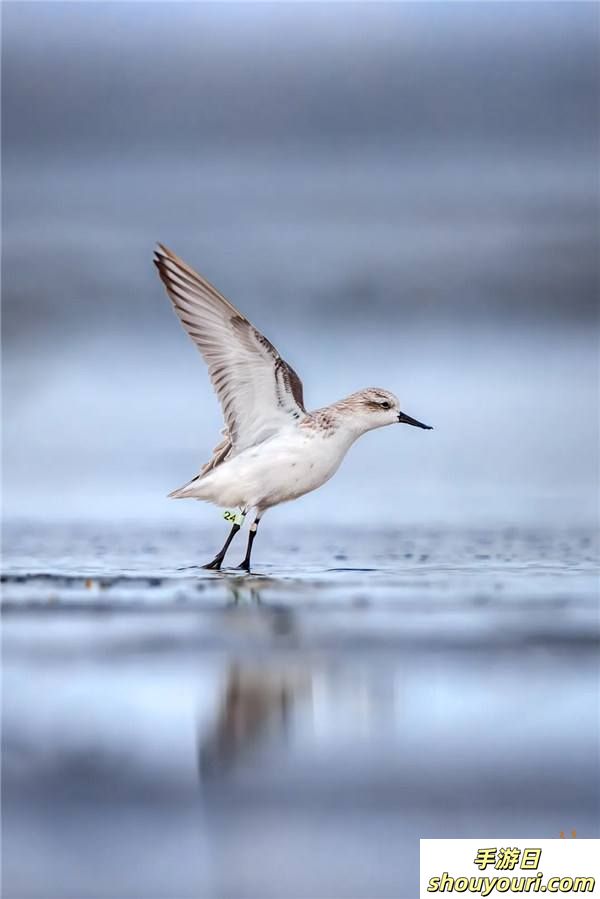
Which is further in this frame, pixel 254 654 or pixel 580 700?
pixel 254 654

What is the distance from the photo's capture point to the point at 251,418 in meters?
4.28

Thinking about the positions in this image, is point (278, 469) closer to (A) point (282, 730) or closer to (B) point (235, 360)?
(B) point (235, 360)

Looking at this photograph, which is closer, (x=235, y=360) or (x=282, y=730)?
(x=282, y=730)

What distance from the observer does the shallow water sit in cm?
178

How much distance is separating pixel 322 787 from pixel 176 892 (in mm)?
326

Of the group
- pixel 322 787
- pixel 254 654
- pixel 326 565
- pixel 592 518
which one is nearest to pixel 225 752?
pixel 322 787

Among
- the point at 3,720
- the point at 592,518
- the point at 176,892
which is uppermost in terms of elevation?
the point at 592,518

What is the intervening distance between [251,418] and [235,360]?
0.20 meters

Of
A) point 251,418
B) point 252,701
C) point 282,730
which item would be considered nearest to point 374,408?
point 251,418

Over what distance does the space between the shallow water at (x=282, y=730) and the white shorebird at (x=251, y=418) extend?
600 millimetres

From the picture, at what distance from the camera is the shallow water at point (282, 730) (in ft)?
5.83

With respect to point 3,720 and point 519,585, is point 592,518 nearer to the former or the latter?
point 519,585

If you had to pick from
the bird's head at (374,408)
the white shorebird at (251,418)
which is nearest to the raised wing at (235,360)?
the white shorebird at (251,418)

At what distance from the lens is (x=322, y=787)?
6.47 feet
